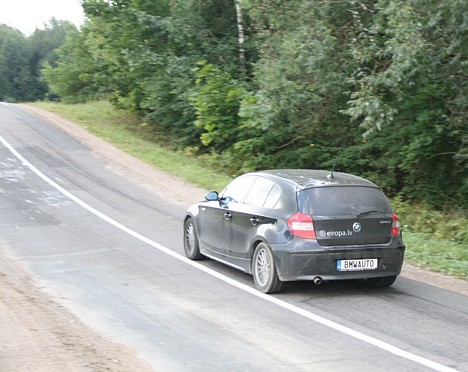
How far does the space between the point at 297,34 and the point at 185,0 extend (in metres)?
11.6

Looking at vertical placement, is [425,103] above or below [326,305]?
above

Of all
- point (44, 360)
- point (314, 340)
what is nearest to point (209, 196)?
point (314, 340)

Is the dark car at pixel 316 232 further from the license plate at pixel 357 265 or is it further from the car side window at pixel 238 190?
the car side window at pixel 238 190

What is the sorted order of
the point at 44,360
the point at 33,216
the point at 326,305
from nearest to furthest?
the point at 44,360, the point at 326,305, the point at 33,216

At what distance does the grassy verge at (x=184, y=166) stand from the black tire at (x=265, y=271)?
330 cm

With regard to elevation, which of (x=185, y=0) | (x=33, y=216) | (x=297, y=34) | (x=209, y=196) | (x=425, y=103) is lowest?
(x=33, y=216)

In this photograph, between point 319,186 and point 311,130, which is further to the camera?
point 311,130

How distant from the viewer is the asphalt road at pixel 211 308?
6.61 metres

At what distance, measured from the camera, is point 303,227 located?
352 inches

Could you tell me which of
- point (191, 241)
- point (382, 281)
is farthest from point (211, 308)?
point (191, 241)

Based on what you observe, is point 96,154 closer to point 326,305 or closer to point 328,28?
point 328,28

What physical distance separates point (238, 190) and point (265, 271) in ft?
5.74

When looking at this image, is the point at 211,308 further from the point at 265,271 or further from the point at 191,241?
the point at 191,241

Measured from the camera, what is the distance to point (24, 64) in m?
108
